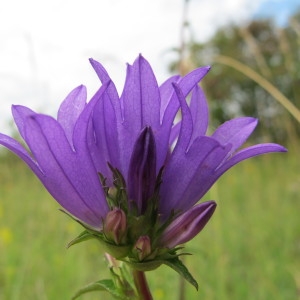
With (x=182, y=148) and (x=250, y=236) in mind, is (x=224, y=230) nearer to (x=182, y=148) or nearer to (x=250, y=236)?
(x=250, y=236)

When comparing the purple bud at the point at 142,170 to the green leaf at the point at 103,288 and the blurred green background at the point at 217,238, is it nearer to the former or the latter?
the green leaf at the point at 103,288

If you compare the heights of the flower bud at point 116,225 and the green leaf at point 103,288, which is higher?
the flower bud at point 116,225

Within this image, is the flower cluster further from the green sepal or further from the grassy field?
the grassy field

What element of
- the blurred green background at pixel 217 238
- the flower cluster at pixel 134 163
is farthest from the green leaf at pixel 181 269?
the blurred green background at pixel 217 238

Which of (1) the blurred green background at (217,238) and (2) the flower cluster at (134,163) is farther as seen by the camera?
(1) the blurred green background at (217,238)

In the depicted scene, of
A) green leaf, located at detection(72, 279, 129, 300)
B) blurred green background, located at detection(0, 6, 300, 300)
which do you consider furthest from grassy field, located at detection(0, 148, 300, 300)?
green leaf, located at detection(72, 279, 129, 300)

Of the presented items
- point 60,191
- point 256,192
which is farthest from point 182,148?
point 256,192

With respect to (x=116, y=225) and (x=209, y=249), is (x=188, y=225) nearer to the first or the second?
(x=116, y=225)

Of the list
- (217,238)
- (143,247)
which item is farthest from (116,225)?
(217,238)
